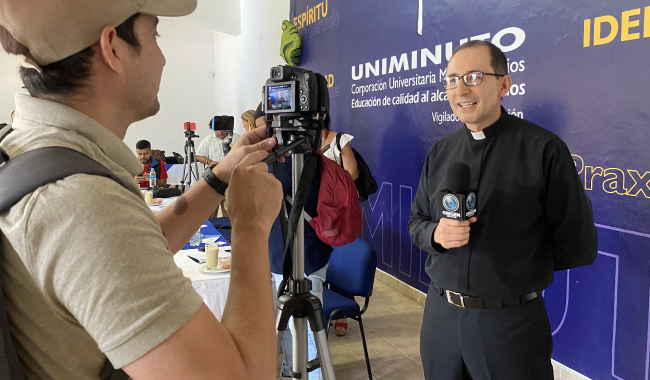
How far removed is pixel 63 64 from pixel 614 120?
229 centimetres

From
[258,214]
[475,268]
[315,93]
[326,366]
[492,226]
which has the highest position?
[315,93]

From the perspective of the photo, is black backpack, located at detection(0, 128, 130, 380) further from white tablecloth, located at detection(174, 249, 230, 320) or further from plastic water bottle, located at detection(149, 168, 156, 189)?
plastic water bottle, located at detection(149, 168, 156, 189)

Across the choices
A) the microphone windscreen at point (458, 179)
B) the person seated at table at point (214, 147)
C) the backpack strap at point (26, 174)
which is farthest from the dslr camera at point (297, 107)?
the person seated at table at point (214, 147)

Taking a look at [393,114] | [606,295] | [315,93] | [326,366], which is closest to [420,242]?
[326,366]

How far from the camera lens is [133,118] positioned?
747mm

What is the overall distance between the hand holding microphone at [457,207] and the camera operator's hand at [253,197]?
85 cm

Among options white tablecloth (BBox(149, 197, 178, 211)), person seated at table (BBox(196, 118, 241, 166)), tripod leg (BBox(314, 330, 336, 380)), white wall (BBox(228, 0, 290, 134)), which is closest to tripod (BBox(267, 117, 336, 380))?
tripod leg (BBox(314, 330, 336, 380))

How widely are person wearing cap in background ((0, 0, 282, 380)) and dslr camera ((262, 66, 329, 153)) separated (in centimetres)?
68

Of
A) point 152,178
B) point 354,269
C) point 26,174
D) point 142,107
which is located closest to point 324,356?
point 354,269

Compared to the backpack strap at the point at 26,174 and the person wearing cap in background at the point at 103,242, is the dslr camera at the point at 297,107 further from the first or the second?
the backpack strap at the point at 26,174

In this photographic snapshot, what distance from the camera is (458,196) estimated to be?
1479 mm

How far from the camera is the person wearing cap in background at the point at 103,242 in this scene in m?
0.51

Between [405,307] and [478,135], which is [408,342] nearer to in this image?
[405,307]

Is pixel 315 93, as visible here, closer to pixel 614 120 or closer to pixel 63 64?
pixel 63 64
